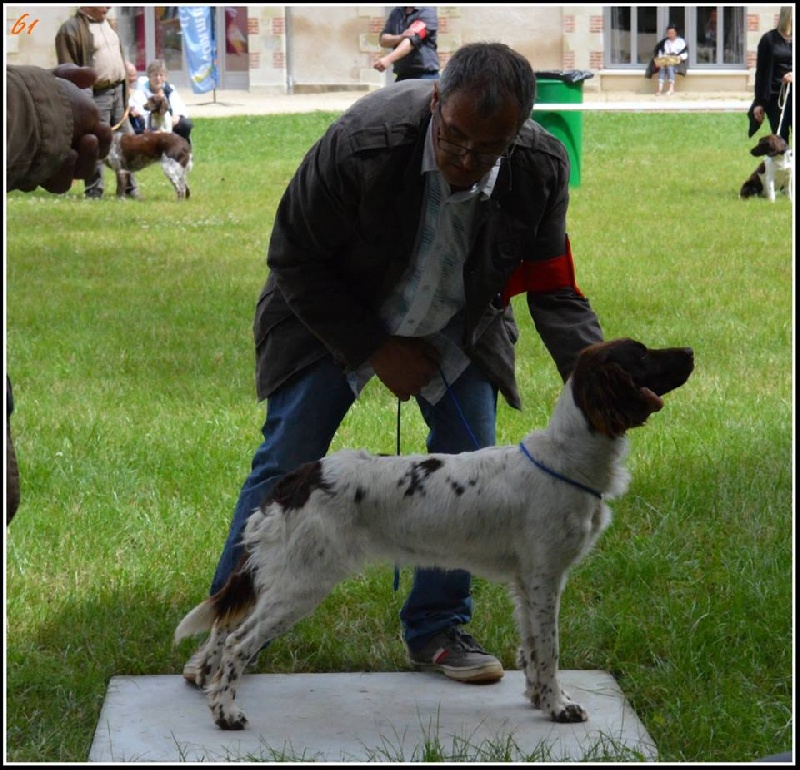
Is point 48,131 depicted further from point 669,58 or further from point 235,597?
point 669,58

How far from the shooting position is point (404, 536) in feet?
12.6

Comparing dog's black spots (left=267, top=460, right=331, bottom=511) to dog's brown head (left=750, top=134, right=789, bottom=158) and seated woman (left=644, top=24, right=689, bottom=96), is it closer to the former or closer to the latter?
dog's brown head (left=750, top=134, right=789, bottom=158)

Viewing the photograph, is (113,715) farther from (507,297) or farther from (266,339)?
(507,297)

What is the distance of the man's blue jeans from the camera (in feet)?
13.6

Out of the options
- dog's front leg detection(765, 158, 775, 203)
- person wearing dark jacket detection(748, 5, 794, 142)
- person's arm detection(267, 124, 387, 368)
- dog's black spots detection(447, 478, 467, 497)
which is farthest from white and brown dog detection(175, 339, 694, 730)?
person wearing dark jacket detection(748, 5, 794, 142)

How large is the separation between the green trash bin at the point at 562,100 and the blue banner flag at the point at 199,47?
1932 centimetres

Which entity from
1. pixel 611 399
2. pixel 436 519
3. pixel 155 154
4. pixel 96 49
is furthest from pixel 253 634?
pixel 155 154

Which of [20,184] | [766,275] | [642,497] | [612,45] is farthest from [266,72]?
[20,184]

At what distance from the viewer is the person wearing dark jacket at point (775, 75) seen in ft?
52.4

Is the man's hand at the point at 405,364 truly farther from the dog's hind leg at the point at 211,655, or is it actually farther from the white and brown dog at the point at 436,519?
the dog's hind leg at the point at 211,655

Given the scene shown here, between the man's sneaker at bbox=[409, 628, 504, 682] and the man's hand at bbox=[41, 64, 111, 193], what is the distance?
2061mm

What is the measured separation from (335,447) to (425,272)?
9.14ft

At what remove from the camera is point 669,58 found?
3475cm

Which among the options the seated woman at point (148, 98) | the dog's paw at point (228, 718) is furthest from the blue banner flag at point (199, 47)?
the dog's paw at point (228, 718)
